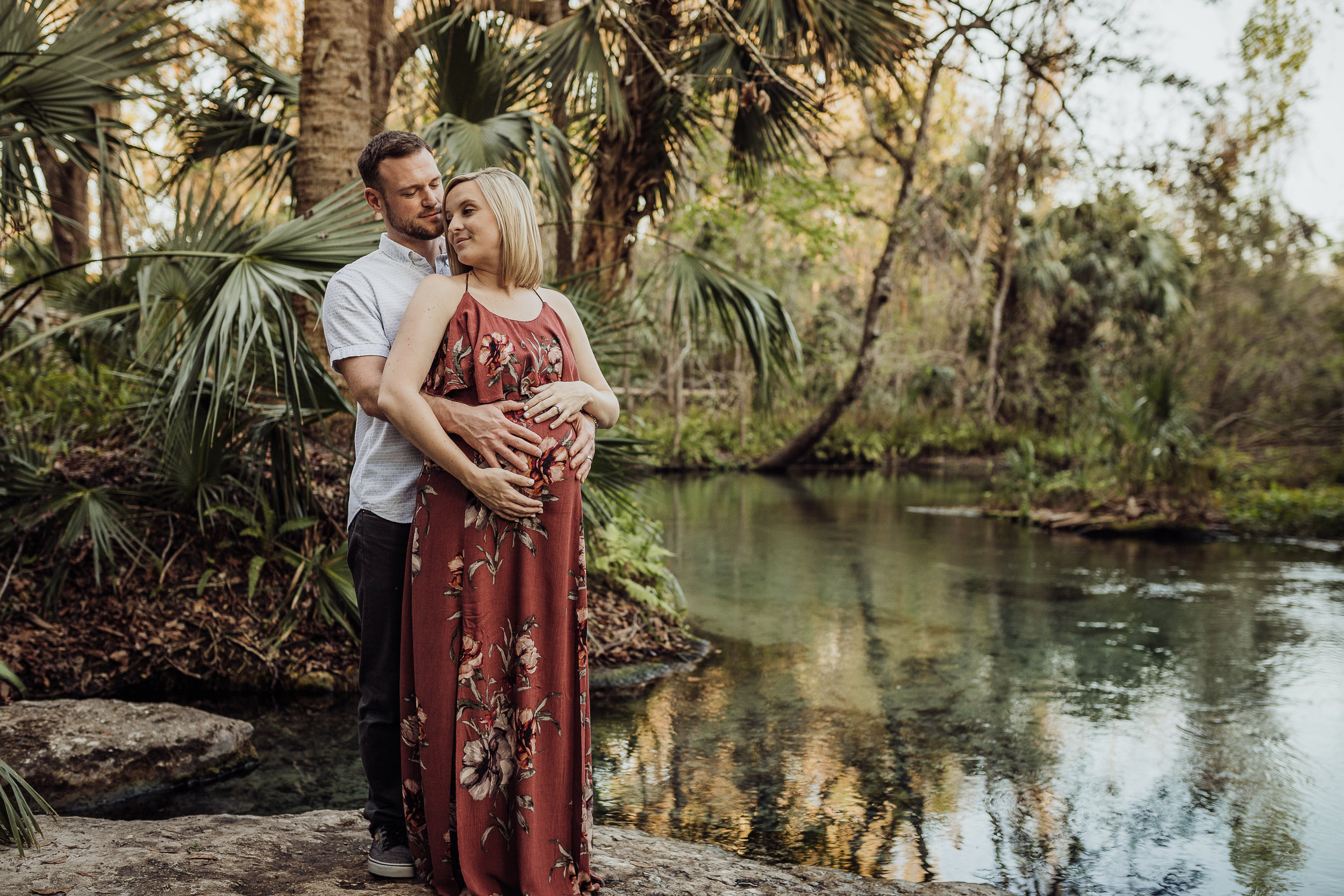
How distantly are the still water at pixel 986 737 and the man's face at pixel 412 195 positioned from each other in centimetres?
219

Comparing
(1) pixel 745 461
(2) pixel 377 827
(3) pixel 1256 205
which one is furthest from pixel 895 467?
(2) pixel 377 827

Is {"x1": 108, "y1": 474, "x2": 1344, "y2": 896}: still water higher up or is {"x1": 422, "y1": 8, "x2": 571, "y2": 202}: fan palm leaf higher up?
{"x1": 422, "y1": 8, "x2": 571, "y2": 202}: fan palm leaf

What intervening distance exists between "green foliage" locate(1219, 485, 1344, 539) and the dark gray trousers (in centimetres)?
1224

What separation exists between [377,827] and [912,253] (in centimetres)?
2143

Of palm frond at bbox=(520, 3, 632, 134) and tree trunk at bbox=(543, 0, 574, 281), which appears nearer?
palm frond at bbox=(520, 3, 632, 134)

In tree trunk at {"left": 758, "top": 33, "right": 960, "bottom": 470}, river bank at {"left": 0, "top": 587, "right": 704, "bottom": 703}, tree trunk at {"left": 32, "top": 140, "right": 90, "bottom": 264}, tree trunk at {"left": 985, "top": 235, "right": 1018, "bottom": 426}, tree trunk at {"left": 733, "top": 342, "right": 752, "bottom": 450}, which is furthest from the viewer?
tree trunk at {"left": 985, "top": 235, "right": 1018, "bottom": 426}

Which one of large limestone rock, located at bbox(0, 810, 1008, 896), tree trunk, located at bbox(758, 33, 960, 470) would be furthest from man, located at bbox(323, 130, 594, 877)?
tree trunk, located at bbox(758, 33, 960, 470)

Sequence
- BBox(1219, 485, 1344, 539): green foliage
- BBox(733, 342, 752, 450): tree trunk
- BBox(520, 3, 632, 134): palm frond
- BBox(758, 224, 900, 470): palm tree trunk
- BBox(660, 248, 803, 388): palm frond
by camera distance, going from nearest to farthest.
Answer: BBox(660, 248, 803, 388): palm frond < BBox(520, 3, 632, 134): palm frond < BBox(1219, 485, 1344, 539): green foliage < BBox(758, 224, 900, 470): palm tree trunk < BBox(733, 342, 752, 450): tree trunk

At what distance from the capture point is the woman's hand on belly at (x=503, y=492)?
6.70 ft

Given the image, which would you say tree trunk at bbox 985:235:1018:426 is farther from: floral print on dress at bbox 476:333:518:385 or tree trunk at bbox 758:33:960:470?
floral print on dress at bbox 476:333:518:385

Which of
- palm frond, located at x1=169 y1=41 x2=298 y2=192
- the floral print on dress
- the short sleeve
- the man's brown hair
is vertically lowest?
the floral print on dress

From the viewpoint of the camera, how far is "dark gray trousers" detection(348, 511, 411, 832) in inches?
87.0

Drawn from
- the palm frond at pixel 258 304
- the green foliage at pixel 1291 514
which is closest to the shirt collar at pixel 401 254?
the palm frond at pixel 258 304

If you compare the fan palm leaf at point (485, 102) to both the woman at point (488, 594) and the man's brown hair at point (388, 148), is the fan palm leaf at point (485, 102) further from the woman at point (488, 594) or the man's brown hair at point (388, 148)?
the woman at point (488, 594)
